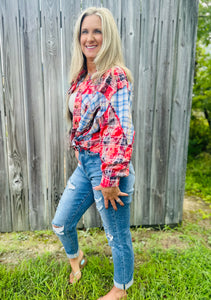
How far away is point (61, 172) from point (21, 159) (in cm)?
45

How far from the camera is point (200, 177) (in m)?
4.31

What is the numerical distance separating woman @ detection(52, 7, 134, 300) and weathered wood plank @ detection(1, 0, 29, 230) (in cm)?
91

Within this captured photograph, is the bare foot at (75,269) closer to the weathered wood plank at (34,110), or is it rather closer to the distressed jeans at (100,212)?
the distressed jeans at (100,212)

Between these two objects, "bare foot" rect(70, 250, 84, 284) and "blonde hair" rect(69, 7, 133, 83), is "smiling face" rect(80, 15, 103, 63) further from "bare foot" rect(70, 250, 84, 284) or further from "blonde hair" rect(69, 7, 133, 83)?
"bare foot" rect(70, 250, 84, 284)

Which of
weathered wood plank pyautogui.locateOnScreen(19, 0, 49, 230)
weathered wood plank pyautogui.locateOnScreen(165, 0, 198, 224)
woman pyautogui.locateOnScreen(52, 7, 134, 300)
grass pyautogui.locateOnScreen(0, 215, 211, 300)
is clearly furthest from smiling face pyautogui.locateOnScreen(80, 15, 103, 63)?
grass pyautogui.locateOnScreen(0, 215, 211, 300)

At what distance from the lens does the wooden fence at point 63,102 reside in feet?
8.16

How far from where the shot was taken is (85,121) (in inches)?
64.2

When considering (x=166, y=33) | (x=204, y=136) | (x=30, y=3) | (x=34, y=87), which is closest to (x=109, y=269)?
(x=34, y=87)

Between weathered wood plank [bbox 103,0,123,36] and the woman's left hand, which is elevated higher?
weathered wood plank [bbox 103,0,123,36]

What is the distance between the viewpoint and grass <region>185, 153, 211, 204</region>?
12.6 ft

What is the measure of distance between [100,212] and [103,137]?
530mm

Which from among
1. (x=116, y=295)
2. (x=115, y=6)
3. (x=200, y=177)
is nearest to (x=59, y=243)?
(x=116, y=295)

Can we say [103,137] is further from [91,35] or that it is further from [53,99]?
[53,99]

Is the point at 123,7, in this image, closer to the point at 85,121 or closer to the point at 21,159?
the point at 85,121
